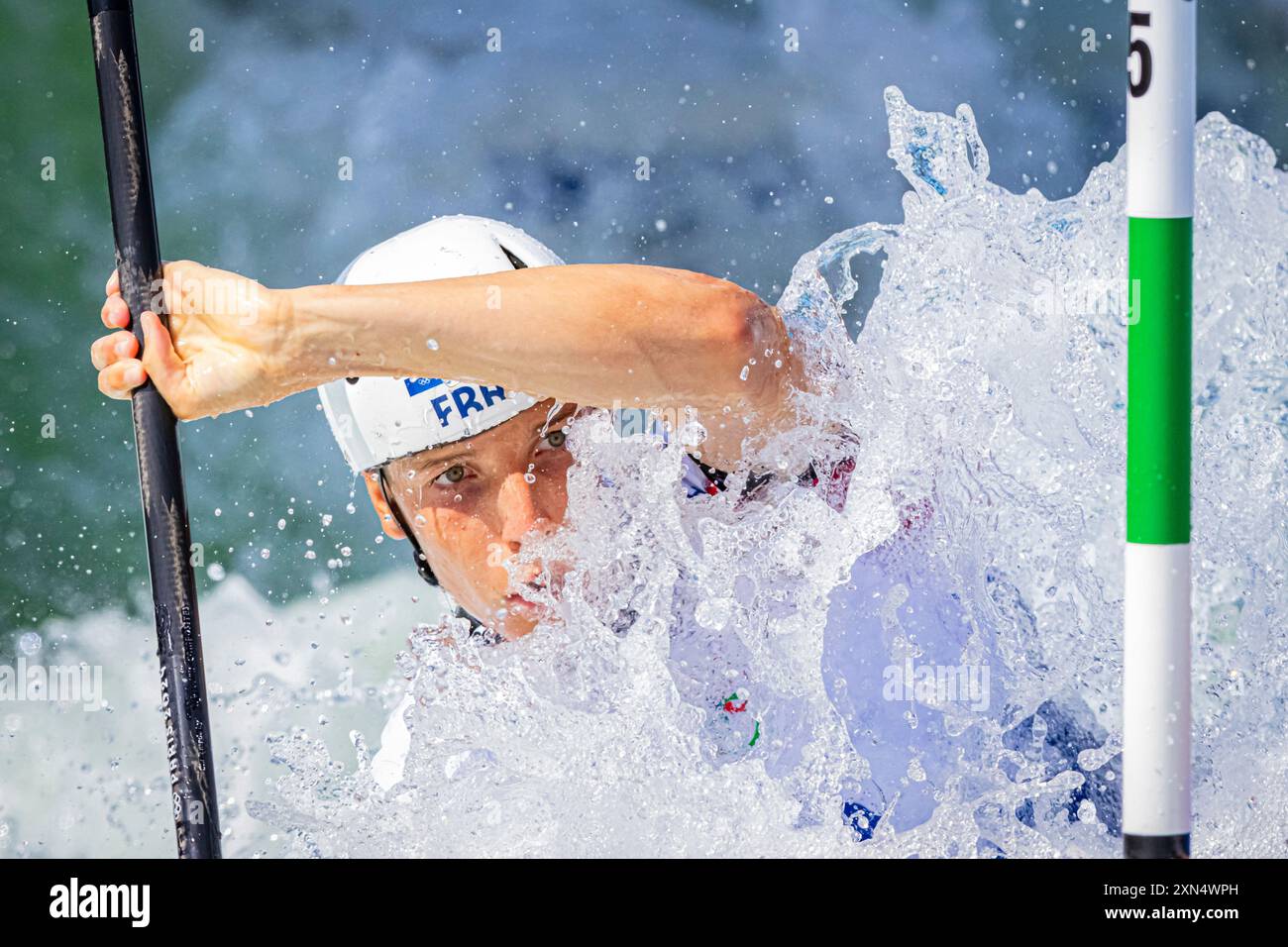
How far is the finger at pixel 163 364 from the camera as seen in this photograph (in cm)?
138

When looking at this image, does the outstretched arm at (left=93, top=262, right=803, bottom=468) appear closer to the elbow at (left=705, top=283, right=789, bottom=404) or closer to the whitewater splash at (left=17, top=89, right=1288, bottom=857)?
the elbow at (left=705, top=283, right=789, bottom=404)

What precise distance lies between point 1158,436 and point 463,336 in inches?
25.7

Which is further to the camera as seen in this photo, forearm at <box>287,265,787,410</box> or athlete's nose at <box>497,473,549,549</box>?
athlete's nose at <box>497,473,549,549</box>

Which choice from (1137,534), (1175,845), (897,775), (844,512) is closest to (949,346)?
(844,512)

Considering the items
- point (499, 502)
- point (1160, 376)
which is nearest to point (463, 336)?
point (1160, 376)

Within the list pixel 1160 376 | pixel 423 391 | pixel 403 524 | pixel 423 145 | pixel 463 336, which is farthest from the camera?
pixel 423 145

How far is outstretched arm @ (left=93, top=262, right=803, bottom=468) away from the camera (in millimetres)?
1286

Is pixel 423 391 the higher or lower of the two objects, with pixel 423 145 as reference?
lower

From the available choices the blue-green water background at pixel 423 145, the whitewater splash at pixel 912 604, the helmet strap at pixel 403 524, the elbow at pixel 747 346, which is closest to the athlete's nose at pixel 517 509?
the whitewater splash at pixel 912 604

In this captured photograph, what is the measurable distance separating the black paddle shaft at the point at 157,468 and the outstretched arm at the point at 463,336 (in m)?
0.04

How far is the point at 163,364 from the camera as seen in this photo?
1380mm

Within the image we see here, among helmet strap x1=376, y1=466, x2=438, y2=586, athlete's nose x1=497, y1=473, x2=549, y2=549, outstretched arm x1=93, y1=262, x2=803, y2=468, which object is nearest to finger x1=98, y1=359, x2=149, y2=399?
outstretched arm x1=93, y1=262, x2=803, y2=468

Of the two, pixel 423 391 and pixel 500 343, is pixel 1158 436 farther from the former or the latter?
pixel 423 391

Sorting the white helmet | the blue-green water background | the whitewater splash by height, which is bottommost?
the whitewater splash
